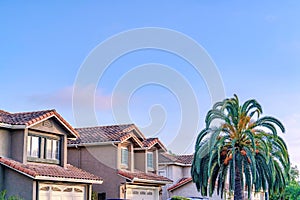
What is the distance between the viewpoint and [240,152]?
30.2m

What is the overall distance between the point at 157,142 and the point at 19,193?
1675cm

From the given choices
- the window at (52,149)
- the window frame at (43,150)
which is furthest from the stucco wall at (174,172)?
the window at (52,149)

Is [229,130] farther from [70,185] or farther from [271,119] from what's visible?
[70,185]

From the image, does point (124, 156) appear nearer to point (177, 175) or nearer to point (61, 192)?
point (61, 192)

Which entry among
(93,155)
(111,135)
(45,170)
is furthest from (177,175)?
(45,170)

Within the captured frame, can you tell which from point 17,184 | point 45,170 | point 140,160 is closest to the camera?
point 17,184

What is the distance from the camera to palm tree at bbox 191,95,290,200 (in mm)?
29812

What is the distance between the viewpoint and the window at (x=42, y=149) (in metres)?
28.1

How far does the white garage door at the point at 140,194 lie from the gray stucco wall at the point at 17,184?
1082 centimetres

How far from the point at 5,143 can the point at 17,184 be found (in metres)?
2.60

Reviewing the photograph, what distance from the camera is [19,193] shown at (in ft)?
84.7

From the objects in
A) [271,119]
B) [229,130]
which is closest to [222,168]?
[229,130]

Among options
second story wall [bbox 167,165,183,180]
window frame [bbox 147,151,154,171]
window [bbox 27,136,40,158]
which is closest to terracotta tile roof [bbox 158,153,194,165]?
second story wall [bbox 167,165,183,180]

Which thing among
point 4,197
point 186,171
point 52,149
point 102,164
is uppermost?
point 52,149
